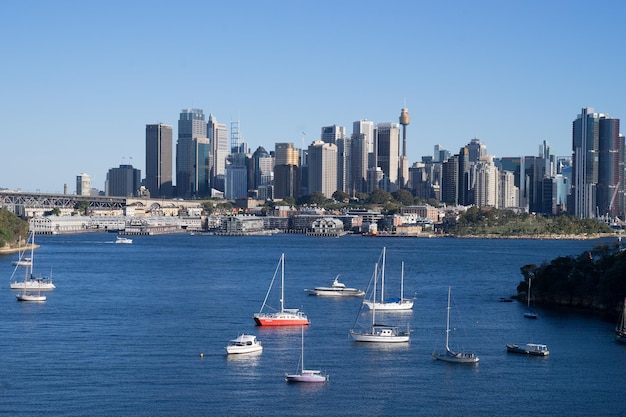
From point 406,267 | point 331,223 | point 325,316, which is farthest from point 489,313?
point 331,223

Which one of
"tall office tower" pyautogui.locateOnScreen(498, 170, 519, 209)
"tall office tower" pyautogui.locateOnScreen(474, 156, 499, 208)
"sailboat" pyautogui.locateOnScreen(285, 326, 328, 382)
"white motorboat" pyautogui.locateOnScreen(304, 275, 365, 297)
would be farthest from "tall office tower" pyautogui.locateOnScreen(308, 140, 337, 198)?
"sailboat" pyautogui.locateOnScreen(285, 326, 328, 382)

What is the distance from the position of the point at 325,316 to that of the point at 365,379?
7896 mm

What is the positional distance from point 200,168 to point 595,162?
4985cm

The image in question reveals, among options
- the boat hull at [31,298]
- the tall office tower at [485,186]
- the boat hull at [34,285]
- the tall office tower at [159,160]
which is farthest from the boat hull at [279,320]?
the tall office tower at [159,160]

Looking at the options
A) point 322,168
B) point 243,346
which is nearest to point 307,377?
point 243,346

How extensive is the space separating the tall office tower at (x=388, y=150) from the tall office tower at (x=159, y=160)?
26.3 metres

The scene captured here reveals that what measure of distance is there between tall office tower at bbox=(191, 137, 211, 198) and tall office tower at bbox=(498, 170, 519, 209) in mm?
36896

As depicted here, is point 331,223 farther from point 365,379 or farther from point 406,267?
point 365,379

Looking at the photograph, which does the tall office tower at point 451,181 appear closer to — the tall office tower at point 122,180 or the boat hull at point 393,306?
the tall office tower at point 122,180

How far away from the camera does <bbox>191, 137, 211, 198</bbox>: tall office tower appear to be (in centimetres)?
14300

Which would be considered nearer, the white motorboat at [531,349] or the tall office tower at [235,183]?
the white motorboat at [531,349]

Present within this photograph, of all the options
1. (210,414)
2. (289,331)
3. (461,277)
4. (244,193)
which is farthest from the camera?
(244,193)

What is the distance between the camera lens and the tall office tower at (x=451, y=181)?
423 feet

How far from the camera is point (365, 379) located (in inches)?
686
